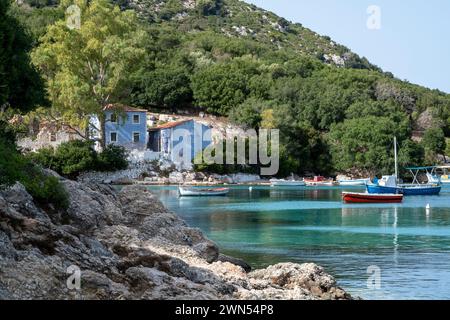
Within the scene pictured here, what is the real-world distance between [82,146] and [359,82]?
68673mm

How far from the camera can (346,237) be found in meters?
35.5

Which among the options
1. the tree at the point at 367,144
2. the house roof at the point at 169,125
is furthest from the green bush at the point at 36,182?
the tree at the point at 367,144

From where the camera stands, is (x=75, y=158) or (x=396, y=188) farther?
(x=396, y=188)

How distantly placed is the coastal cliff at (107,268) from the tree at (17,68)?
9.45 metres

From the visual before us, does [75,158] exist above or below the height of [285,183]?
above

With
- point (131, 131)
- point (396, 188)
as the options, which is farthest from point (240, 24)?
point (396, 188)

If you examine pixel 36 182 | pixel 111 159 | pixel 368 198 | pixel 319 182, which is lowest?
pixel 368 198

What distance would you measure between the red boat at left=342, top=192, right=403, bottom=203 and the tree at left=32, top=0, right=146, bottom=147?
20.9 metres

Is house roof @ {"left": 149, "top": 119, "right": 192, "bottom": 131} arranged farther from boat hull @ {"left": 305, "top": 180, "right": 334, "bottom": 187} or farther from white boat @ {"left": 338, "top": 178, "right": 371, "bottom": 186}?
white boat @ {"left": 338, "top": 178, "right": 371, "bottom": 186}

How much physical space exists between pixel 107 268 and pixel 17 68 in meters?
18.3

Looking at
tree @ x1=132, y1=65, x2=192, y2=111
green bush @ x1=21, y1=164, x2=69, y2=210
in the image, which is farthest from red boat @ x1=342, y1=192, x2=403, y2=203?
tree @ x1=132, y1=65, x2=192, y2=111

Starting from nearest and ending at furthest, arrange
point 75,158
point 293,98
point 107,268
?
point 107,268 < point 75,158 < point 293,98

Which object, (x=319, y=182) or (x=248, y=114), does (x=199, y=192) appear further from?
(x=319, y=182)

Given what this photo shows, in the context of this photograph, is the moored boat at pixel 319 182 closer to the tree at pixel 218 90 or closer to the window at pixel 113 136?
the tree at pixel 218 90
